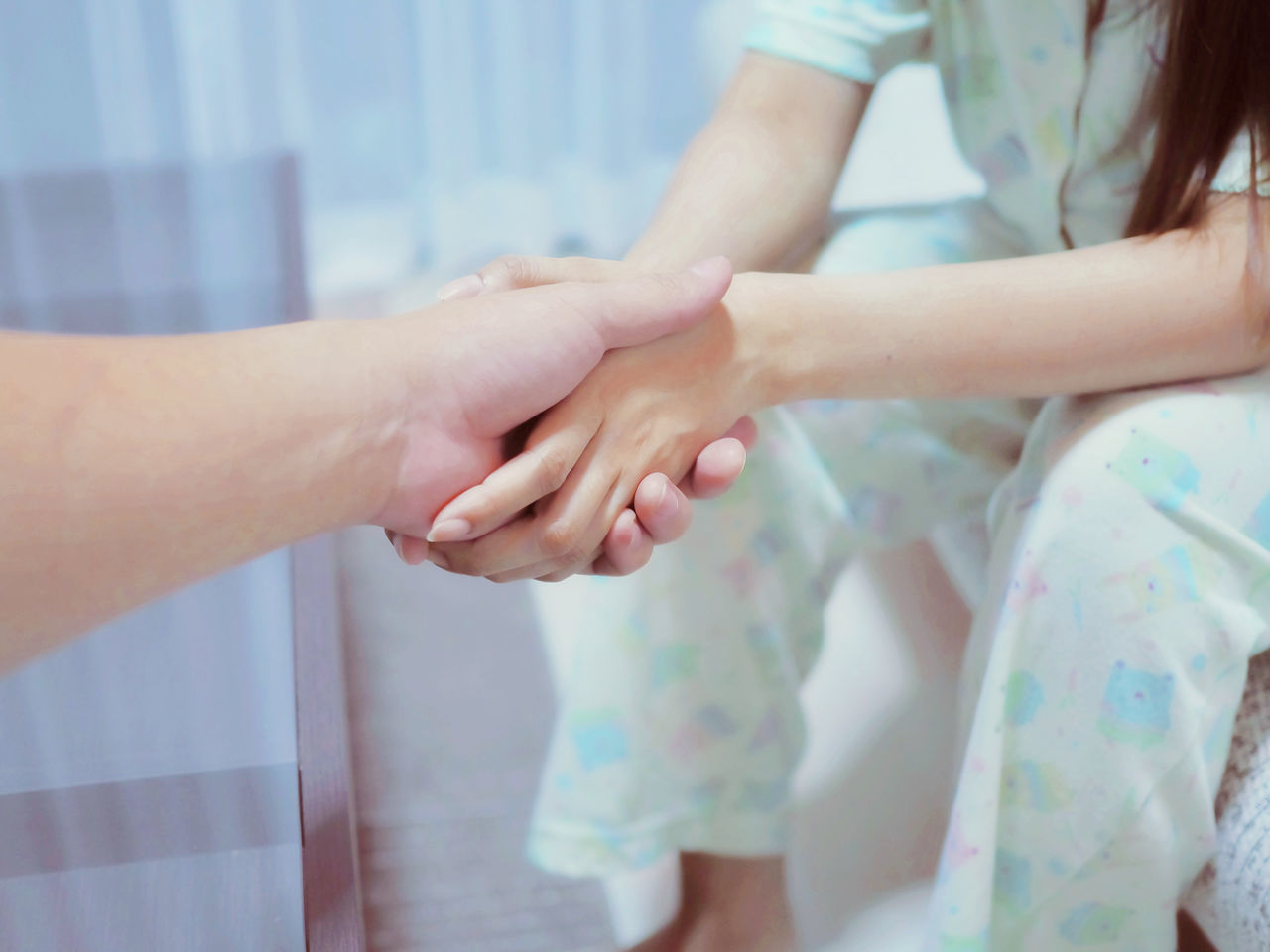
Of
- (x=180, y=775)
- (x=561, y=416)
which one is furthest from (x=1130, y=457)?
(x=180, y=775)

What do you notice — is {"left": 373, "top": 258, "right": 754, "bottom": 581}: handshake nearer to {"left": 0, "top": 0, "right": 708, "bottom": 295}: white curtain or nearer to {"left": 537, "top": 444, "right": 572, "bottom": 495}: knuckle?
{"left": 537, "top": 444, "right": 572, "bottom": 495}: knuckle

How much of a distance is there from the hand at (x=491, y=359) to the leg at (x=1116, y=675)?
25 centimetres

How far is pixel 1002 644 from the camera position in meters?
0.70

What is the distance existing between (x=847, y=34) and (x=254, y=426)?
537 millimetres

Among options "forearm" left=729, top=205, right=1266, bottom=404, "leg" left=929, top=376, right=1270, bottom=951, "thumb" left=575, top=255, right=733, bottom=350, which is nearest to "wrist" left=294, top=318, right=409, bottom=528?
"thumb" left=575, top=255, right=733, bottom=350

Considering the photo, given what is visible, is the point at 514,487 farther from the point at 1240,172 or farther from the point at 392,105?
the point at 392,105

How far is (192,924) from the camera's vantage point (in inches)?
24.7

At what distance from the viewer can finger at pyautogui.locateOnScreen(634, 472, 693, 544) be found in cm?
70

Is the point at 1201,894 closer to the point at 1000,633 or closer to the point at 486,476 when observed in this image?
the point at 1000,633

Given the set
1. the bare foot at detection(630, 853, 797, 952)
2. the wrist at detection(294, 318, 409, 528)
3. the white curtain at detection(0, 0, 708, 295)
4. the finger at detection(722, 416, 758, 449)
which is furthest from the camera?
the white curtain at detection(0, 0, 708, 295)

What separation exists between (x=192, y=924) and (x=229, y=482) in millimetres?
246

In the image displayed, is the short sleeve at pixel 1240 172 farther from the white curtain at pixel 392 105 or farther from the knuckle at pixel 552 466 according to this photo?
the white curtain at pixel 392 105

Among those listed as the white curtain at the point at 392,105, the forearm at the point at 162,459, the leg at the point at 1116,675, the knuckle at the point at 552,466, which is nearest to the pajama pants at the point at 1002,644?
the leg at the point at 1116,675

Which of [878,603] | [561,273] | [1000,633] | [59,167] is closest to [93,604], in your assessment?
[561,273]
